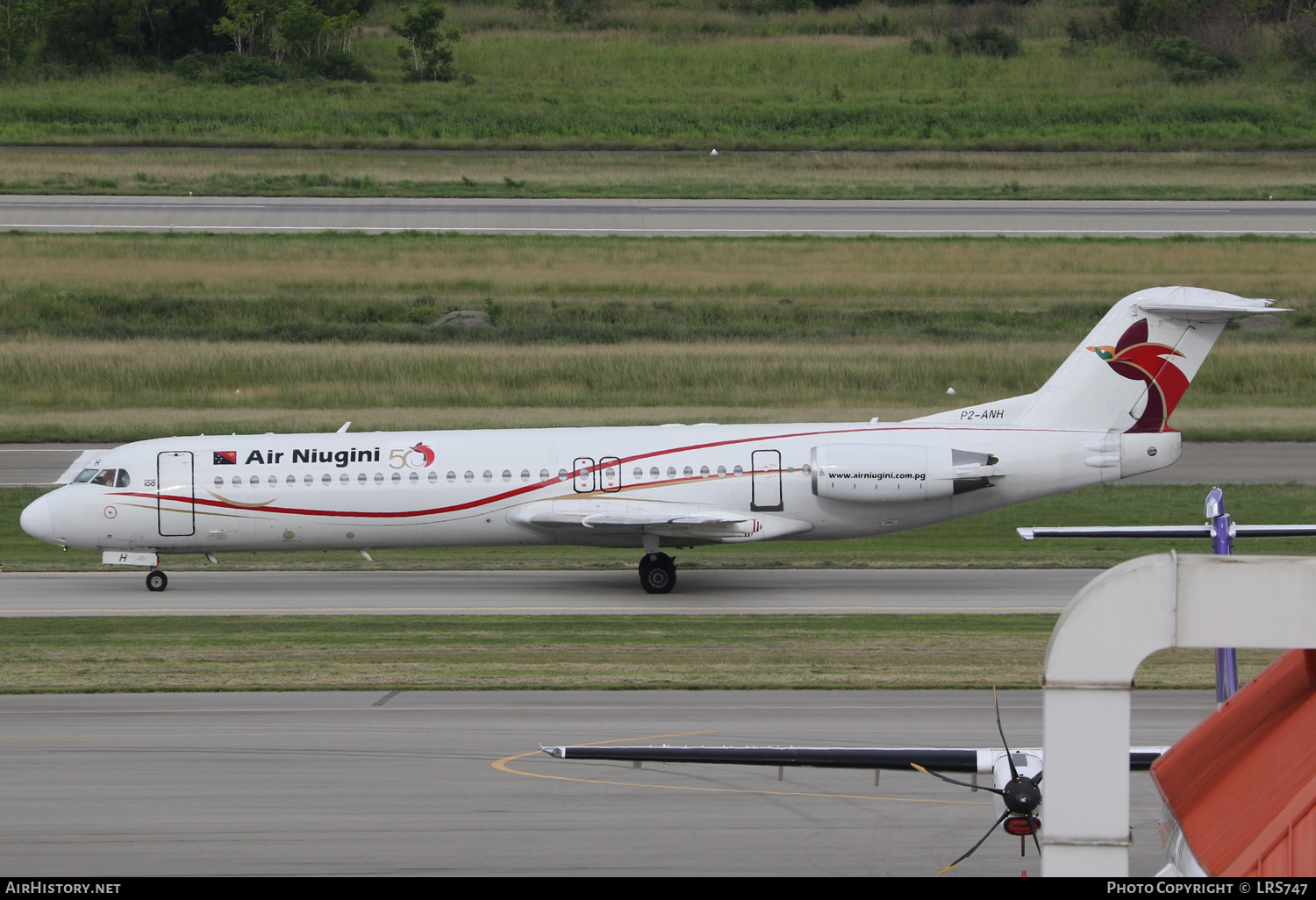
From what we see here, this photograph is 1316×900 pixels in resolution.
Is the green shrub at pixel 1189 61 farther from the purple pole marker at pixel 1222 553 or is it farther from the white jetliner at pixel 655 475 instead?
the purple pole marker at pixel 1222 553

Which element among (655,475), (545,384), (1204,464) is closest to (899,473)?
(655,475)

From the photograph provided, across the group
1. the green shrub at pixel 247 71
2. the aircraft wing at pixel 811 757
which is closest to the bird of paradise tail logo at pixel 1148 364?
the aircraft wing at pixel 811 757

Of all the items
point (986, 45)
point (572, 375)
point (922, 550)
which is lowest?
point (922, 550)

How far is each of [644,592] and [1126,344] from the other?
11180 mm

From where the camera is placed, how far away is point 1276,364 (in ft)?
168

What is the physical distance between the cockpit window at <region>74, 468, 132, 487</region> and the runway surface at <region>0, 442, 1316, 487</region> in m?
9.03

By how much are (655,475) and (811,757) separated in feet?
60.8

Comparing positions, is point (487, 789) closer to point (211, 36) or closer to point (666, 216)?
point (666, 216)

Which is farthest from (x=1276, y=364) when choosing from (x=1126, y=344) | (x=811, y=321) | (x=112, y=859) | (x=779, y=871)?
(x=112, y=859)

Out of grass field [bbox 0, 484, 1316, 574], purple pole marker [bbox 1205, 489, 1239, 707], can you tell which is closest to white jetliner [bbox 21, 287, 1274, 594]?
grass field [bbox 0, 484, 1316, 574]

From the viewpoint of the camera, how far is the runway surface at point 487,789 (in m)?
14.0

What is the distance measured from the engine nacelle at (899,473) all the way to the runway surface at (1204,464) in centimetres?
1405

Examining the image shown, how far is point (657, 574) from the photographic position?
28656 mm

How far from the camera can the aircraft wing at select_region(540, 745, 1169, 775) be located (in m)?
9.71
